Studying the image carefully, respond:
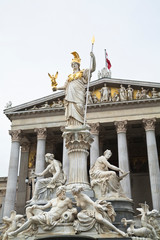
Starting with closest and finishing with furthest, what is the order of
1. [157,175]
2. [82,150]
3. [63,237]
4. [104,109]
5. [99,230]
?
[63,237] → [99,230] → [82,150] → [157,175] → [104,109]

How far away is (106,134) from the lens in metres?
37.3

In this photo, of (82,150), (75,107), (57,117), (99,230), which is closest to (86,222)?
(99,230)

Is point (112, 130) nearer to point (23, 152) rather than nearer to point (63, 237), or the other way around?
point (23, 152)

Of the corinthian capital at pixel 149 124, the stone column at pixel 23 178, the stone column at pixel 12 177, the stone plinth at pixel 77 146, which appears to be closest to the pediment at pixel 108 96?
the corinthian capital at pixel 149 124

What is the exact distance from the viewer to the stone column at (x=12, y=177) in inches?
1188

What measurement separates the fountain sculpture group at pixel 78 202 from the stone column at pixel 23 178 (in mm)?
26255

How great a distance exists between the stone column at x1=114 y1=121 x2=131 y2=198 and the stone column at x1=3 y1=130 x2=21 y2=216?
11539mm

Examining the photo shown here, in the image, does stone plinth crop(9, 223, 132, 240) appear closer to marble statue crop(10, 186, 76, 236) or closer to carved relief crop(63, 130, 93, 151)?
marble statue crop(10, 186, 76, 236)

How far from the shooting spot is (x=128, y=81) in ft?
112

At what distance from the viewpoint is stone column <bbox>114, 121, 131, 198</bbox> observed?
2837 centimetres

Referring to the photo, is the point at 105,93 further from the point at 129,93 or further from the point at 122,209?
the point at 122,209

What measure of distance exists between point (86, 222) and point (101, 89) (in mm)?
27812

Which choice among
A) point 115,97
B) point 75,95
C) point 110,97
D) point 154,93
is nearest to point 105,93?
point 110,97

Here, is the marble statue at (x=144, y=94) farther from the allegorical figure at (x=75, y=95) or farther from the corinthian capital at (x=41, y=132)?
the allegorical figure at (x=75, y=95)
